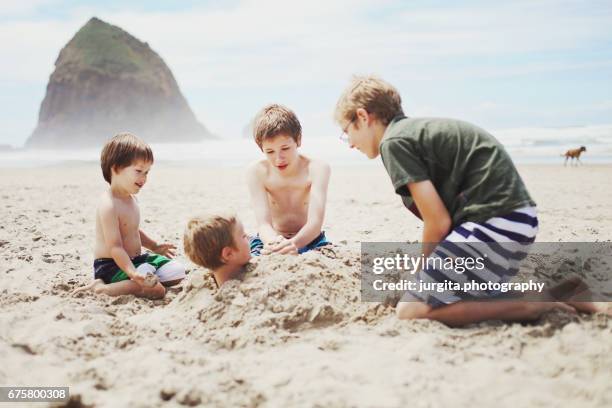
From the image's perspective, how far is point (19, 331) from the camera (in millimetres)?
2619

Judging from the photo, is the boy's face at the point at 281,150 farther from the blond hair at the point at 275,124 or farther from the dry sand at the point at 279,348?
the dry sand at the point at 279,348

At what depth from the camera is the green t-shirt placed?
8.55 feet

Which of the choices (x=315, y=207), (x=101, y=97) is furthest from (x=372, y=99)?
(x=101, y=97)

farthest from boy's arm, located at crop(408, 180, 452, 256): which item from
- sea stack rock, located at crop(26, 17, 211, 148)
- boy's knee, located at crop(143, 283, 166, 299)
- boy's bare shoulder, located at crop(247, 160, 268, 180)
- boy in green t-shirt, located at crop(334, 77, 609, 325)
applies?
sea stack rock, located at crop(26, 17, 211, 148)

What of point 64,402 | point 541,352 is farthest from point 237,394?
point 541,352

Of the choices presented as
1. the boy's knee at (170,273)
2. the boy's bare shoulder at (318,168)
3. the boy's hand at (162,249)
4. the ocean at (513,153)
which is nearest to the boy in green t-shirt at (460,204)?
the boy's bare shoulder at (318,168)

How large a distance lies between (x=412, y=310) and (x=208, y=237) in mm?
1191

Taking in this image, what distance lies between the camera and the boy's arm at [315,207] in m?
3.64

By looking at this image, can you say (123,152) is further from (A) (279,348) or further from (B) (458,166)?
(B) (458,166)

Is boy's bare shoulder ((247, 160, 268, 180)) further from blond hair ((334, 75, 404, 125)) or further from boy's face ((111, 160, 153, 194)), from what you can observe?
blond hair ((334, 75, 404, 125))

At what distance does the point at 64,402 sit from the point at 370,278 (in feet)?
6.76

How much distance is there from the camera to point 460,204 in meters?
2.69

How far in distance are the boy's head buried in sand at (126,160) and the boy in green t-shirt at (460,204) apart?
5.50ft

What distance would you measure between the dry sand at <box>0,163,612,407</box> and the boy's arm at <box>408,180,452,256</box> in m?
0.47
